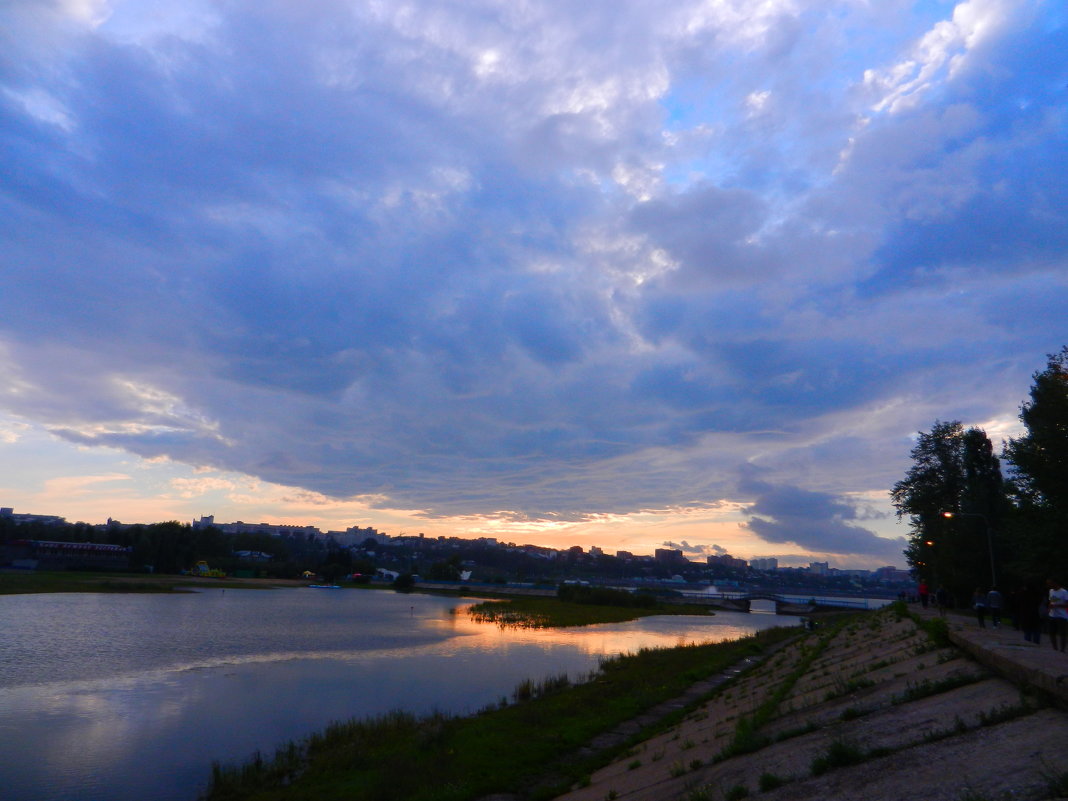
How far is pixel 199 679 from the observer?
1271 inches

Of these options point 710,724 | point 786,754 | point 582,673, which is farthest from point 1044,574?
point 786,754

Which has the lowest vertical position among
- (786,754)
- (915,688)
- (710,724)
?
(710,724)

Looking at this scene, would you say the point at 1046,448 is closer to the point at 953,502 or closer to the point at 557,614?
the point at 953,502

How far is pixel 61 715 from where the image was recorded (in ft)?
81.6

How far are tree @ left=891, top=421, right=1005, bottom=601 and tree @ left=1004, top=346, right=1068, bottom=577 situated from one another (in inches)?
472

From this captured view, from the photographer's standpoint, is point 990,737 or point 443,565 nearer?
point 990,737

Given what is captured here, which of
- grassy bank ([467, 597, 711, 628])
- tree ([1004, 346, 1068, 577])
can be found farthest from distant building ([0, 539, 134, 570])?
tree ([1004, 346, 1068, 577])

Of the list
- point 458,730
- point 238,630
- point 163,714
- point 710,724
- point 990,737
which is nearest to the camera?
point 990,737

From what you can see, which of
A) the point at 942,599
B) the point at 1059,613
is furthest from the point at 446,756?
the point at 942,599

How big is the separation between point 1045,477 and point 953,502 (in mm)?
32526

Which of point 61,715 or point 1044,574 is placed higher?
point 1044,574

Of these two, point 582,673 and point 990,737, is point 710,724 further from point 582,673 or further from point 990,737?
point 582,673

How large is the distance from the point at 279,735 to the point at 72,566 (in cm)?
13802

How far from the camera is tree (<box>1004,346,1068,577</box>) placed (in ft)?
94.4
